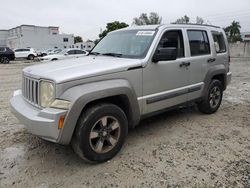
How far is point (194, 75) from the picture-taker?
4.60 m

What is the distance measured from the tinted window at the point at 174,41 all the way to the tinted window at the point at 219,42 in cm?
126

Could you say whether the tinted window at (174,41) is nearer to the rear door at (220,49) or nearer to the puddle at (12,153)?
the rear door at (220,49)

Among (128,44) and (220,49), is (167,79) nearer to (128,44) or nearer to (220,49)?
(128,44)

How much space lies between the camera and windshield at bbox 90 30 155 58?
3830mm

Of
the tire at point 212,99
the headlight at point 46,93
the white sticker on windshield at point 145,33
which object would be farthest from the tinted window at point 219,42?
the headlight at point 46,93

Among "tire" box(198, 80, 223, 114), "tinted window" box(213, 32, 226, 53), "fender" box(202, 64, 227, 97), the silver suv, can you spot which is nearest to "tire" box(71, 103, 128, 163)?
Result: the silver suv

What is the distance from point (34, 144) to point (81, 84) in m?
1.61

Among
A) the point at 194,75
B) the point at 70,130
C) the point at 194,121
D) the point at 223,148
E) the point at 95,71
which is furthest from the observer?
the point at 194,121

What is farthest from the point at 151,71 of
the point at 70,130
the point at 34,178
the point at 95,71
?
the point at 34,178

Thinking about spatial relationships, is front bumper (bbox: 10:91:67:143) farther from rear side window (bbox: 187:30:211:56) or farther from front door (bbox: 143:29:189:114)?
rear side window (bbox: 187:30:211:56)

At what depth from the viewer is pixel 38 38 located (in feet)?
216

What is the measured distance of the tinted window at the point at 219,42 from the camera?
5270 mm

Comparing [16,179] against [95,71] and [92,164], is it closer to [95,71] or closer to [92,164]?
[92,164]

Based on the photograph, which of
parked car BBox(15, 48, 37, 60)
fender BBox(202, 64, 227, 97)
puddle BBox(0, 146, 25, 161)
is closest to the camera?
puddle BBox(0, 146, 25, 161)
